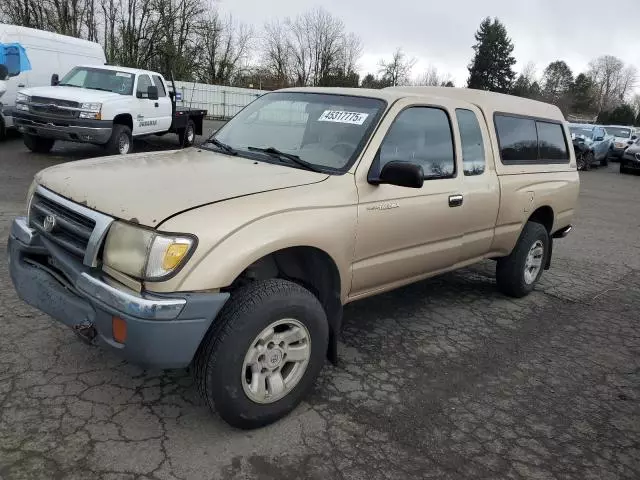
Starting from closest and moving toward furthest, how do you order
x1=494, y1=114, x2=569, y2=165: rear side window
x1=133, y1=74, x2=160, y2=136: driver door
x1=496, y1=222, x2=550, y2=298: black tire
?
1. x1=494, y1=114, x2=569, y2=165: rear side window
2. x1=496, y1=222, x2=550, y2=298: black tire
3. x1=133, y1=74, x2=160, y2=136: driver door

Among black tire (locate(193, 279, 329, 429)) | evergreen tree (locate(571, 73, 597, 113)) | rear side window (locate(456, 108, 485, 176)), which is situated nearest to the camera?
black tire (locate(193, 279, 329, 429))

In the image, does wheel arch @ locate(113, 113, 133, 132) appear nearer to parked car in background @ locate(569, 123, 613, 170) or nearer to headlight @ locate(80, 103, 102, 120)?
headlight @ locate(80, 103, 102, 120)

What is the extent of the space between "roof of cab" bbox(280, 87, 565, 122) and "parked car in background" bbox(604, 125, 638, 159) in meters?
22.1

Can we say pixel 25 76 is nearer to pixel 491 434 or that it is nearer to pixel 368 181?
pixel 368 181

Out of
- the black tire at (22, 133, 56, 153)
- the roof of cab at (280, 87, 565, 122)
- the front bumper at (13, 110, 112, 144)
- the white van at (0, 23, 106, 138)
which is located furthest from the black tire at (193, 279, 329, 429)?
the white van at (0, 23, 106, 138)

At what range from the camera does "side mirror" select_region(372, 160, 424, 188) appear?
124 inches

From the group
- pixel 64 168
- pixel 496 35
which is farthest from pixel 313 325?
pixel 496 35

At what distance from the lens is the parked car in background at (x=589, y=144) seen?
2117cm

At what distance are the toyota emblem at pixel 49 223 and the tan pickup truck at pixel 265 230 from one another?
0.03 ft

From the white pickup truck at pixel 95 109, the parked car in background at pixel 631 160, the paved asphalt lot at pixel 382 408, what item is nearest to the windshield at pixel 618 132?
the parked car in background at pixel 631 160

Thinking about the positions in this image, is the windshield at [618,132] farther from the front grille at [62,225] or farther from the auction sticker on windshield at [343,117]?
the front grille at [62,225]

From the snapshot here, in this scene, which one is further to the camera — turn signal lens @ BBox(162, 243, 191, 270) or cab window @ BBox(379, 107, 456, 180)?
cab window @ BBox(379, 107, 456, 180)

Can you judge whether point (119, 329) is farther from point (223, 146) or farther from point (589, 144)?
point (589, 144)

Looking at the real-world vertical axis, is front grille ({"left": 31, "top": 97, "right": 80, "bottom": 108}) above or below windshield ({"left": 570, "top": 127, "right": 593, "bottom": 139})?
below
